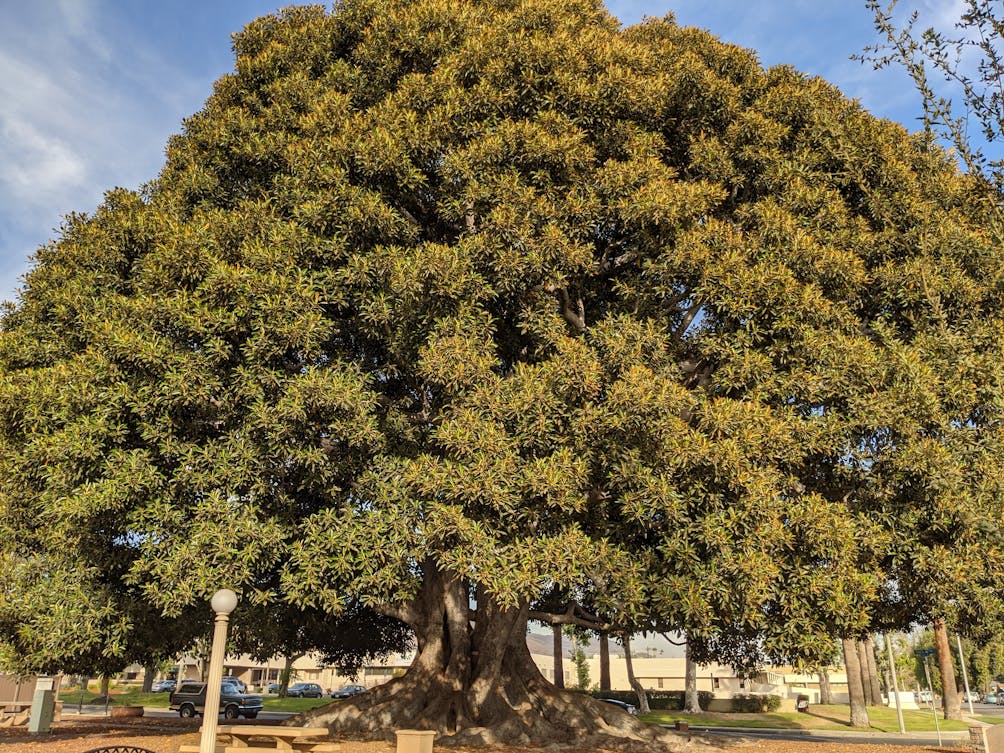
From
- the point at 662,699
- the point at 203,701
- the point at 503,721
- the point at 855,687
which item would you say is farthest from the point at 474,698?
the point at 662,699

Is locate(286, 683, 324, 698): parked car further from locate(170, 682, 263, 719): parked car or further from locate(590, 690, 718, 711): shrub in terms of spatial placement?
locate(590, 690, 718, 711): shrub

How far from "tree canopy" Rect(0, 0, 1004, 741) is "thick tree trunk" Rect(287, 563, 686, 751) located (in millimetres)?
244

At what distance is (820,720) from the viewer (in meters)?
34.0

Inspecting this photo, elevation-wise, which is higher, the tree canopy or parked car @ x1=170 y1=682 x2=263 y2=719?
the tree canopy

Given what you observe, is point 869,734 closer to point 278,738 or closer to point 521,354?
point 521,354

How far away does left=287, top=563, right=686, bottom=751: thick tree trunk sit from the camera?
51.2ft

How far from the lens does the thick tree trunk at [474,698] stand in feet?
51.2

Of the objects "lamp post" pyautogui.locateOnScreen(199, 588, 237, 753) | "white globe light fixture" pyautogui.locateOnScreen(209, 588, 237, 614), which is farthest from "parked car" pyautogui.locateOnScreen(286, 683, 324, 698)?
"white globe light fixture" pyautogui.locateOnScreen(209, 588, 237, 614)

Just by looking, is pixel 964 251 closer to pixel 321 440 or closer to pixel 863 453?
pixel 863 453

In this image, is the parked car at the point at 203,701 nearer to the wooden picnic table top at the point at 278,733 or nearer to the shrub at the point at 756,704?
the wooden picnic table top at the point at 278,733

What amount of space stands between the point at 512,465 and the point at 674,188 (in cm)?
596

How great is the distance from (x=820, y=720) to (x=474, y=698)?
25602 millimetres

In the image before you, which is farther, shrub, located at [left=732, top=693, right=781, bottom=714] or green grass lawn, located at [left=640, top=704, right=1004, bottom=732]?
shrub, located at [left=732, top=693, right=781, bottom=714]

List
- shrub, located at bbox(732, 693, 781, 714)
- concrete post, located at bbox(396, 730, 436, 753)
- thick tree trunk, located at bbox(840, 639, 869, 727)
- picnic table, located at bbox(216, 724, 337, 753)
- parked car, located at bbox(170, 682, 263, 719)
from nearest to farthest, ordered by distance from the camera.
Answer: concrete post, located at bbox(396, 730, 436, 753)
picnic table, located at bbox(216, 724, 337, 753)
parked car, located at bbox(170, 682, 263, 719)
thick tree trunk, located at bbox(840, 639, 869, 727)
shrub, located at bbox(732, 693, 781, 714)
